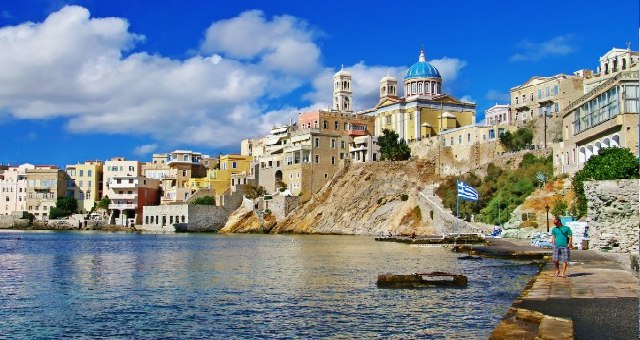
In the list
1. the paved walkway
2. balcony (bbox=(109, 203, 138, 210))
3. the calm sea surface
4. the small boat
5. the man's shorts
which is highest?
balcony (bbox=(109, 203, 138, 210))

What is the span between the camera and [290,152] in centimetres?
10000

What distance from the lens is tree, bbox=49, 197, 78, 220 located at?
387 ft

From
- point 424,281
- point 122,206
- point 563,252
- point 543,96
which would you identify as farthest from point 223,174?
point 563,252

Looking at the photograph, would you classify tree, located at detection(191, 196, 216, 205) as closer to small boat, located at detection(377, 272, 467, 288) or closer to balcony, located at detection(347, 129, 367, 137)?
balcony, located at detection(347, 129, 367, 137)

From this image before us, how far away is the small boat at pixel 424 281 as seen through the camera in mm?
22641

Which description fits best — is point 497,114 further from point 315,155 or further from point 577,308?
point 577,308

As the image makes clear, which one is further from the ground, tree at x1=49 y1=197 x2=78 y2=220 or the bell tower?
the bell tower

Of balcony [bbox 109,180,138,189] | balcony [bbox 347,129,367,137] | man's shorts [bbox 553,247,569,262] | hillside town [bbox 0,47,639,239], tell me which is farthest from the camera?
balcony [bbox 109,180,138,189]

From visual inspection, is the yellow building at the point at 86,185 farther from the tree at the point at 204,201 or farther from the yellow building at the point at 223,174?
the tree at the point at 204,201

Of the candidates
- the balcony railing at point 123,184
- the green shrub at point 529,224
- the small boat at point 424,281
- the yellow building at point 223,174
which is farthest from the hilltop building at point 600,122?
the balcony railing at point 123,184

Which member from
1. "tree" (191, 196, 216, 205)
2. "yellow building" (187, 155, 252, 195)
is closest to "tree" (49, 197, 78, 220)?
"yellow building" (187, 155, 252, 195)

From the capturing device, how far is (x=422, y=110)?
9781 cm

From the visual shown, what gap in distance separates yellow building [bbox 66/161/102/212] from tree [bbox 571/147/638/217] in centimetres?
9556

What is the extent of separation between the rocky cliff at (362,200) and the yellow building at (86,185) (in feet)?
132
